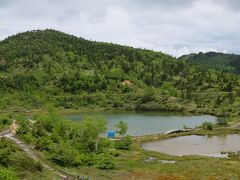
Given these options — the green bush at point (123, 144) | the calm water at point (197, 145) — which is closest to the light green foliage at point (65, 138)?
the green bush at point (123, 144)

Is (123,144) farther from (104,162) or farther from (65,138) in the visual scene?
(104,162)

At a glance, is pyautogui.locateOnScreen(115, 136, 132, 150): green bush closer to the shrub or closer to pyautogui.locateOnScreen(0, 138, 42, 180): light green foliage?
the shrub

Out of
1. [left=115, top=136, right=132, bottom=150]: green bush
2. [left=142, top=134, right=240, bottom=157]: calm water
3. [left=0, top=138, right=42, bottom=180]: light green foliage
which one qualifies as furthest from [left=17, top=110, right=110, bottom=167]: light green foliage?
[left=142, top=134, right=240, bottom=157]: calm water

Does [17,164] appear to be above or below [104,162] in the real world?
above

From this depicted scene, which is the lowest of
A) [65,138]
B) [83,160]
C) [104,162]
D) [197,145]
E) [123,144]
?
[197,145]

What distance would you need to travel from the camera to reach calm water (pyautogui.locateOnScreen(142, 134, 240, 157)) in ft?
278

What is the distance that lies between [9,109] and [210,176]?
149m

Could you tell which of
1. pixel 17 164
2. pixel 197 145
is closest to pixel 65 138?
pixel 17 164

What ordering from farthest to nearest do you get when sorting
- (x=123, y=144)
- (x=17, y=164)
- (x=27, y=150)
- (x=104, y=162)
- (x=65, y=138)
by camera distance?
1. (x=123, y=144)
2. (x=65, y=138)
3. (x=27, y=150)
4. (x=104, y=162)
5. (x=17, y=164)

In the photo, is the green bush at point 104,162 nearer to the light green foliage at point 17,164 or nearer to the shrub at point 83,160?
the shrub at point 83,160

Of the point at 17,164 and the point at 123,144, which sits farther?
the point at 123,144

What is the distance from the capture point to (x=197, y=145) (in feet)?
305

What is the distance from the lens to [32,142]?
224 feet

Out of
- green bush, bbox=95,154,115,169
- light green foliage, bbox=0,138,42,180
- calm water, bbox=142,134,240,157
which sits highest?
light green foliage, bbox=0,138,42,180
